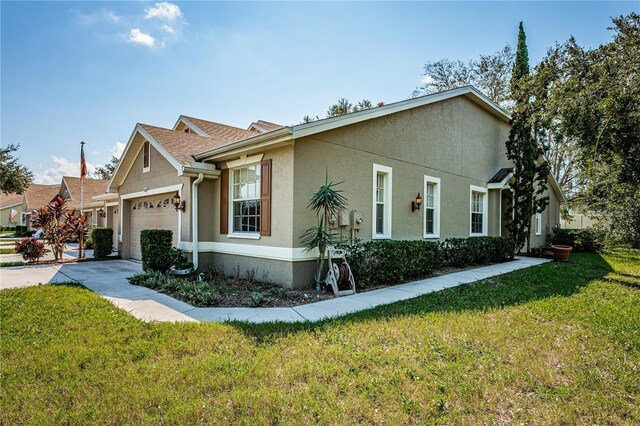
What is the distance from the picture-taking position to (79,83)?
10555 millimetres

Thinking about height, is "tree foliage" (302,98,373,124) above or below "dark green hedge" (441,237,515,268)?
above

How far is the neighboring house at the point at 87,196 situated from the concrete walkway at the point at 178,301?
12.5 meters

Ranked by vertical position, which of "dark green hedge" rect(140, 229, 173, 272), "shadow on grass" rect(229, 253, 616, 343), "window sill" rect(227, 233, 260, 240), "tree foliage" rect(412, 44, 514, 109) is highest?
"tree foliage" rect(412, 44, 514, 109)

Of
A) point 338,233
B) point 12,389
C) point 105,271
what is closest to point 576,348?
point 338,233

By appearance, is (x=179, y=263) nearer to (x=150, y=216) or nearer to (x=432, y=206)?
(x=150, y=216)

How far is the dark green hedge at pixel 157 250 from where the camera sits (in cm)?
927

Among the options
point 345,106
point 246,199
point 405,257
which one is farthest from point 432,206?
point 345,106

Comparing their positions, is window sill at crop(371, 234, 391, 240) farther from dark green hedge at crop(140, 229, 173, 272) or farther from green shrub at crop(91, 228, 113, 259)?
green shrub at crop(91, 228, 113, 259)

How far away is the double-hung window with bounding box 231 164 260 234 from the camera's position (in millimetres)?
8539

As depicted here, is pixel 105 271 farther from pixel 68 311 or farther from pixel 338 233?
pixel 338 233

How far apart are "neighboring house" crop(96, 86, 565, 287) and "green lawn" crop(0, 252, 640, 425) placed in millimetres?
3268

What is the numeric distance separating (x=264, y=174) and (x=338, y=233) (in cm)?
227

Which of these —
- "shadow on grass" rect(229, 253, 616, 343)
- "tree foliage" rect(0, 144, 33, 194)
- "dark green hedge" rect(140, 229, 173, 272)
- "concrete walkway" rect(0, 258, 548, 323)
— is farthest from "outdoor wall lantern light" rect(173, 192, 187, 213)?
"tree foliage" rect(0, 144, 33, 194)

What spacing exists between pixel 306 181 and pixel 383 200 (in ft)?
9.63
